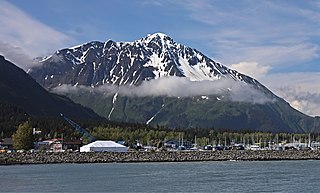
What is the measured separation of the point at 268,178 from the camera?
7156cm

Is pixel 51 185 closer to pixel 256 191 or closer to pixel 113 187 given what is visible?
pixel 113 187

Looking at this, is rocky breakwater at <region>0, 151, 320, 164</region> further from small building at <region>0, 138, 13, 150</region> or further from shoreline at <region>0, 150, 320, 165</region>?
small building at <region>0, 138, 13, 150</region>

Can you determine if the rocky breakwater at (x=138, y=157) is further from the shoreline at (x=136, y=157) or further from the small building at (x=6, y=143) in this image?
the small building at (x=6, y=143)

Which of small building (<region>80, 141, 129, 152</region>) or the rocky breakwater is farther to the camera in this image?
small building (<region>80, 141, 129, 152</region>)

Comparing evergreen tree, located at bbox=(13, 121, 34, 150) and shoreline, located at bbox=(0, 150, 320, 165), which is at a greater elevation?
evergreen tree, located at bbox=(13, 121, 34, 150)

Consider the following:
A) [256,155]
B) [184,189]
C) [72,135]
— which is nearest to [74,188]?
[184,189]

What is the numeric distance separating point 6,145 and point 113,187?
112m

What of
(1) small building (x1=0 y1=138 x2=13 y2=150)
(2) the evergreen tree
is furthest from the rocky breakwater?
(1) small building (x1=0 y1=138 x2=13 y2=150)

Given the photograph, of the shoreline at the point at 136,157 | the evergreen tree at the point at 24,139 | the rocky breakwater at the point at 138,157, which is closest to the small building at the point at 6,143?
the evergreen tree at the point at 24,139

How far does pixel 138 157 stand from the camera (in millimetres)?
126438

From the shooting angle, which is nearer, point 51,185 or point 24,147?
point 51,185

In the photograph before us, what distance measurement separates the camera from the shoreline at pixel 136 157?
11862cm

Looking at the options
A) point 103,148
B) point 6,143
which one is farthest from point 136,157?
point 6,143

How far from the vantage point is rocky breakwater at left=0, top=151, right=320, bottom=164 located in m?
119
